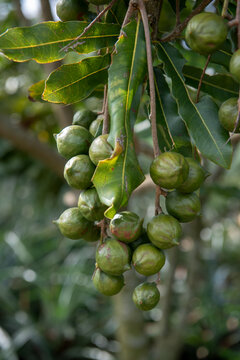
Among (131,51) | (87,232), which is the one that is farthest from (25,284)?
(131,51)

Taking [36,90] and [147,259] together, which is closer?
[147,259]

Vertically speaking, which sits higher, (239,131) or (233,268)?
(239,131)

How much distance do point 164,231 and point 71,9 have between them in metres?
0.57

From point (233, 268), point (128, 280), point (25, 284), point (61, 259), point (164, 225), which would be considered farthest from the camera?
point (233, 268)

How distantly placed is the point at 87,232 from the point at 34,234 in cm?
359

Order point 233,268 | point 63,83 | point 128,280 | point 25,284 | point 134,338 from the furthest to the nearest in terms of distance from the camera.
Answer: point 233,268, point 25,284, point 134,338, point 128,280, point 63,83

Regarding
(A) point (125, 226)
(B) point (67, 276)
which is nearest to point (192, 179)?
(A) point (125, 226)

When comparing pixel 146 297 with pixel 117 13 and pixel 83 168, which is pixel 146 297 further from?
pixel 117 13

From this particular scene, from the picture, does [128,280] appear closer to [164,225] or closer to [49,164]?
[49,164]

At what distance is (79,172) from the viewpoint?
0.77 metres

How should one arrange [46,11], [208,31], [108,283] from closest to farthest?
[208,31] < [108,283] < [46,11]

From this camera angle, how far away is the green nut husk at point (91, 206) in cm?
75

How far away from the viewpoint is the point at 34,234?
14.1 ft

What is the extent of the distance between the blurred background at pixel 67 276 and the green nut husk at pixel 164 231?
105cm
